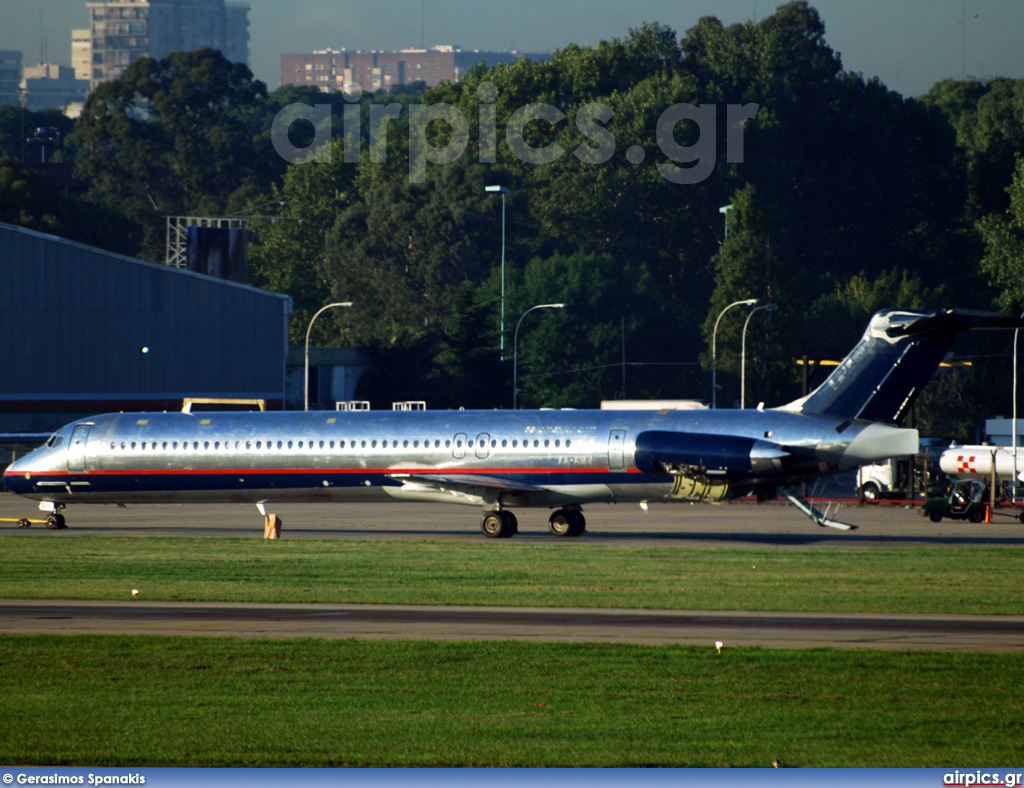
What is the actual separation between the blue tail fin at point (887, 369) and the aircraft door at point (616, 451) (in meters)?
5.29

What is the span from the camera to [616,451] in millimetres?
36719

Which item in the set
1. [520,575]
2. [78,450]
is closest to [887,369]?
[520,575]

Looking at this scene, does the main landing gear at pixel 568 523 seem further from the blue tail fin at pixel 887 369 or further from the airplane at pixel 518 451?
the blue tail fin at pixel 887 369

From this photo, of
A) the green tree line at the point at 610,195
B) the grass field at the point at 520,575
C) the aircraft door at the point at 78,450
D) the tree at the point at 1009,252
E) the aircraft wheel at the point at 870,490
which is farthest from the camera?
the green tree line at the point at 610,195

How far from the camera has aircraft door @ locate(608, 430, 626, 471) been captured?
3669 centimetres

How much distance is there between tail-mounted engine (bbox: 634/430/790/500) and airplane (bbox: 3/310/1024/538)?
0.12 ft

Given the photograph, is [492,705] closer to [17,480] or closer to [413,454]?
[413,454]

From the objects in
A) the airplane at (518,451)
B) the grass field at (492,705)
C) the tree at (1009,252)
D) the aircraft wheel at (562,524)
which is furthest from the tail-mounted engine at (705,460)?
the tree at (1009,252)

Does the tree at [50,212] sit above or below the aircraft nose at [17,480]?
above

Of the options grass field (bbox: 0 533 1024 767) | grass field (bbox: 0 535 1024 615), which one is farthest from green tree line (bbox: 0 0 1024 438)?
grass field (bbox: 0 533 1024 767)

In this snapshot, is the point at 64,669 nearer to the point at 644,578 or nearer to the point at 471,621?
the point at 471,621

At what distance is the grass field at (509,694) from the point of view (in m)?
12.9

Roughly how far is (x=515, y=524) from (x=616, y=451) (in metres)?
3.79

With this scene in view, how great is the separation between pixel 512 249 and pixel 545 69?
74.7ft
